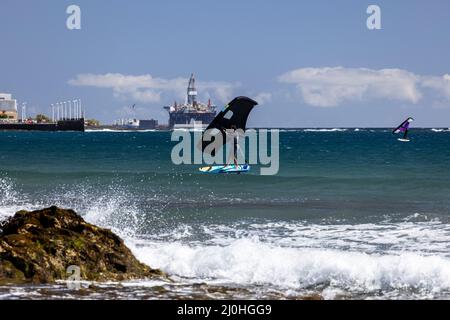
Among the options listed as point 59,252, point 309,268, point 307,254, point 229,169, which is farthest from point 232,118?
point 59,252

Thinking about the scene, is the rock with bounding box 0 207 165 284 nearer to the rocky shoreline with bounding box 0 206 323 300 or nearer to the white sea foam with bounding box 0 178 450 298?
the rocky shoreline with bounding box 0 206 323 300

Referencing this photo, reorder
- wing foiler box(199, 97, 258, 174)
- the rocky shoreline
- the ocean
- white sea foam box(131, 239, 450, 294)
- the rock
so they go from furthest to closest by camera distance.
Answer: wing foiler box(199, 97, 258, 174)
white sea foam box(131, 239, 450, 294)
the ocean
the rock
the rocky shoreline

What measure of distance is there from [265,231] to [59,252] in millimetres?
9736

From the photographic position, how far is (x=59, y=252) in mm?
13945

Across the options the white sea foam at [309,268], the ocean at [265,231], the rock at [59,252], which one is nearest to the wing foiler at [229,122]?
the ocean at [265,231]

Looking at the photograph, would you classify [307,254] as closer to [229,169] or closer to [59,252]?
[59,252]

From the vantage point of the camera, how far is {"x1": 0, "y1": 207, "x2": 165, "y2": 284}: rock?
44.7 feet

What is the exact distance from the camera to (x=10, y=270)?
13.5 meters

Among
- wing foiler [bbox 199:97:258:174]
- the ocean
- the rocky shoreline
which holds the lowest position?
the ocean

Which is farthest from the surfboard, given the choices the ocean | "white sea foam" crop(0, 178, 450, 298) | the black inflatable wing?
"white sea foam" crop(0, 178, 450, 298)

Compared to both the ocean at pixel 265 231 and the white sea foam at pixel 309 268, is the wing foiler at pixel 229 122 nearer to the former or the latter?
the ocean at pixel 265 231

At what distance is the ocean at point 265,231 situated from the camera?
14.2m

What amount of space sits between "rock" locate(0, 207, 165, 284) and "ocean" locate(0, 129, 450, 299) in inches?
20.9
